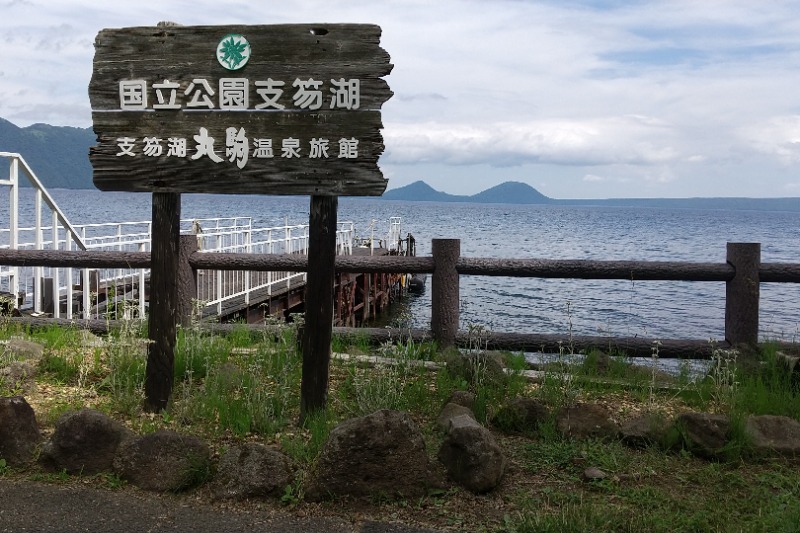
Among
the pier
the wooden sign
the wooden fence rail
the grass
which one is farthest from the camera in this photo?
the pier

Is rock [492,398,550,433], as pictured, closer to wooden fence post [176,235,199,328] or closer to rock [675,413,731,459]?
rock [675,413,731,459]

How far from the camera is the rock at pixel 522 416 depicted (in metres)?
4.57

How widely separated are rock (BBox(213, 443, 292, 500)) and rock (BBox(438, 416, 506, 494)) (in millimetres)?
844

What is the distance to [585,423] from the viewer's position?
176 inches

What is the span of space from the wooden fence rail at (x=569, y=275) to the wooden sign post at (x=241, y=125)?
5.79 ft

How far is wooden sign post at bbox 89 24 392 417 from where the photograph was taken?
185 inches

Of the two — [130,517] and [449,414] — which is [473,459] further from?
[130,517]

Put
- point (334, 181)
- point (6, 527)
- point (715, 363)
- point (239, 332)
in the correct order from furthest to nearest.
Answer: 1. point (239, 332)
2. point (715, 363)
3. point (334, 181)
4. point (6, 527)

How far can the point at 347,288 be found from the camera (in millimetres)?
24609

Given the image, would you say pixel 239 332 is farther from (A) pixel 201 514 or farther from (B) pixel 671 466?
(B) pixel 671 466

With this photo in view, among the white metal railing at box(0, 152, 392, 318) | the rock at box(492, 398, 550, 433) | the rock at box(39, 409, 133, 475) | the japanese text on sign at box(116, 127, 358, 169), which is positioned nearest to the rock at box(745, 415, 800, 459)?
the rock at box(492, 398, 550, 433)

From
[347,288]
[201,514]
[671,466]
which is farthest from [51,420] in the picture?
[347,288]

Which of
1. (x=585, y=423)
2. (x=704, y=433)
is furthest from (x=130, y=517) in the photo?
(x=704, y=433)

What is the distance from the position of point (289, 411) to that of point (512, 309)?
20258 millimetres
